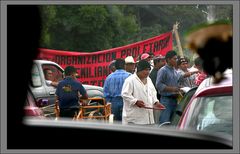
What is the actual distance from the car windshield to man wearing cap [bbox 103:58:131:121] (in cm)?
563

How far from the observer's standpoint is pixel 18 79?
110cm

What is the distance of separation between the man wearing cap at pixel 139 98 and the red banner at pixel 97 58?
610 centimetres

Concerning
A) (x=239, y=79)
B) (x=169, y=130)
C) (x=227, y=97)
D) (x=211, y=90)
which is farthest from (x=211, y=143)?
(x=211, y=90)

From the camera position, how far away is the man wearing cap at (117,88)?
10062 millimetres

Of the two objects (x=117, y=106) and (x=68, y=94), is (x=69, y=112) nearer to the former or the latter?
(x=68, y=94)

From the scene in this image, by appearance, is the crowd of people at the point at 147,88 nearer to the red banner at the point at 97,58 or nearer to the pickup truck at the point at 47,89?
the pickup truck at the point at 47,89

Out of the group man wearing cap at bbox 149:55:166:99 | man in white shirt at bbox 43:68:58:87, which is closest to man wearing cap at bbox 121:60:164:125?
man wearing cap at bbox 149:55:166:99

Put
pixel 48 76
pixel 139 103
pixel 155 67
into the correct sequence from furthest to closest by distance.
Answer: pixel 48 76
pixel 155 67
pixel 139 103

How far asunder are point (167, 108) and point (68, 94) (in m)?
1.52

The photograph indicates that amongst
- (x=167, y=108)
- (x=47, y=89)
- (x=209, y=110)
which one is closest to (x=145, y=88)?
(x=167, y=108)

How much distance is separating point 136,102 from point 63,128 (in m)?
7.43

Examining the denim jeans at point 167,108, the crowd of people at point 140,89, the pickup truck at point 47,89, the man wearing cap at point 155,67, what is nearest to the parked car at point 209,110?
the crowd of people at point 140,89

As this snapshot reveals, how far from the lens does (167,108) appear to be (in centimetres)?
978

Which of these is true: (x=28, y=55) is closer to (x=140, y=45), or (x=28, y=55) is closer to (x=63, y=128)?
(x=63, y=128)
